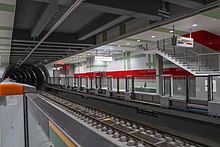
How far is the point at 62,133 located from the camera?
1216 millimetres

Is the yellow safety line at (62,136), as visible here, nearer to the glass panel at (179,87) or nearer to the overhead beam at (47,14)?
the overhead beam at (47,14)

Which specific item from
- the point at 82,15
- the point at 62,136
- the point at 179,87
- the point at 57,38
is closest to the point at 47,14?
the point at 82,15

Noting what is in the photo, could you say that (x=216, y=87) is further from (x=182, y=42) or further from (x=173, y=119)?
(x=182, y=42)

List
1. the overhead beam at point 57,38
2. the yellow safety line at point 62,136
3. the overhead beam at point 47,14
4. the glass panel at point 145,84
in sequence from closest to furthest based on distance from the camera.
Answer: the yellow safety line at point 62,136
the overhead beam at point 47,14
the glass panel at point 145,84
the overhead beam at point 57,38

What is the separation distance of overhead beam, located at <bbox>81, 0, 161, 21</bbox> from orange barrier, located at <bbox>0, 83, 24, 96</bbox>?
4.12 meters

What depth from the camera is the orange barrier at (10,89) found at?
1813mm

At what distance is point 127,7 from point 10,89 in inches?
201

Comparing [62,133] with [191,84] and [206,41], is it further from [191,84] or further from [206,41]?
[206,41]

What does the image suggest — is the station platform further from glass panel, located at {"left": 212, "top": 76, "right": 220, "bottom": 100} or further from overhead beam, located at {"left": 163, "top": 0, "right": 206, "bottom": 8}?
overhead beam, located at {"left": 163, "top": 0, "right": 206, "bottom": 8}

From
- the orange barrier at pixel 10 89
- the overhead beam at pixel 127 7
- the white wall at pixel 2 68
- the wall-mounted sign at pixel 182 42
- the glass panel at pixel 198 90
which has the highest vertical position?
the overhead beam at pixel 127 7

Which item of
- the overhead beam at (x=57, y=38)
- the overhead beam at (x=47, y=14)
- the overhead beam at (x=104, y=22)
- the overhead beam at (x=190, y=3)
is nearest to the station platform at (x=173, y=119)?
the overhead beam at (x=190, y=3)

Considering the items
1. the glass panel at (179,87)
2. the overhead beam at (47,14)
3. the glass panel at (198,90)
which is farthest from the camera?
the glass panel at (179,87)

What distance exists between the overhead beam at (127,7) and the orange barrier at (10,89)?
4.12 meters

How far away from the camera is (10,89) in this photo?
6.07ft
